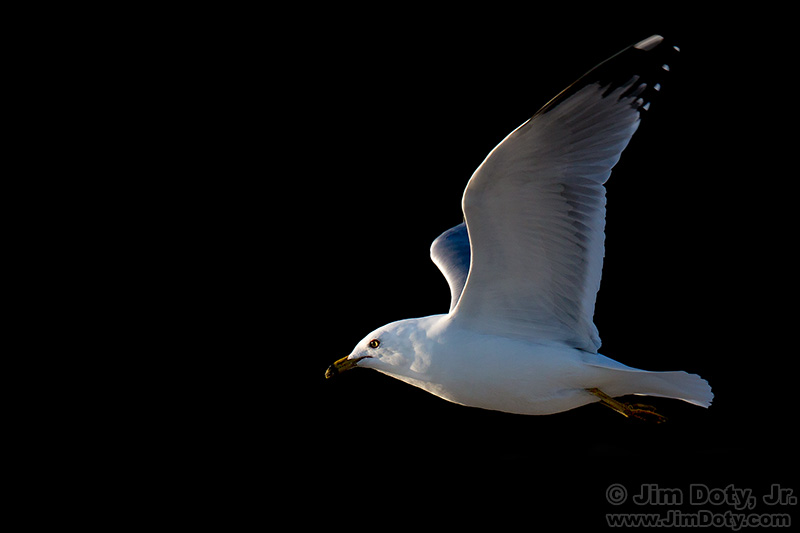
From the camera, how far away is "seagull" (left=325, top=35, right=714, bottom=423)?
8.30 feet

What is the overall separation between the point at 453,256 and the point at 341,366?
2.75 feet

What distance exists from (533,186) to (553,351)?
66cm

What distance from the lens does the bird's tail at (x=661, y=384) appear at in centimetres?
274

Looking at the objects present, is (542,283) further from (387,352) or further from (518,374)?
(387,352)

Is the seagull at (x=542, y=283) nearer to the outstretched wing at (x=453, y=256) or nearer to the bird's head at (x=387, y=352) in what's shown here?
the bird's head at (x=387, y=352)

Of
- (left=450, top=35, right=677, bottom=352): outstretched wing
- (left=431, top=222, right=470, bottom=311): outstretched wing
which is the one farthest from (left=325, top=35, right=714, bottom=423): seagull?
(left=431, top=222, right=470, bottom=311): outstretched wing

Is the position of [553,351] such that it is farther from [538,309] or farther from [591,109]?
[591,109]

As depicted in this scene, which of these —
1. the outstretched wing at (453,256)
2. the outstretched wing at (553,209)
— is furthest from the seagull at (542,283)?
the outstretched wing at (453,256)

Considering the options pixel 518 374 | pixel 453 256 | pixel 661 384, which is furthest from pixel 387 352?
pixel 661 384

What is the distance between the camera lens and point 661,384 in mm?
2797

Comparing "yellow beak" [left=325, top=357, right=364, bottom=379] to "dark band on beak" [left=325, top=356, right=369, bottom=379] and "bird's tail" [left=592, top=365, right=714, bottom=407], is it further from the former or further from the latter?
"bird's tail" [left=592, top=365, right=714, bottom=407]

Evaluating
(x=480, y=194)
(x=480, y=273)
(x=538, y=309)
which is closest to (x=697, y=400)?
(x=538, y=309)

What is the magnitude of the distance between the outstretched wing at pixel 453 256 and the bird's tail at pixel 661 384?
786 millimetres

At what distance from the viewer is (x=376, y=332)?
311 cm
